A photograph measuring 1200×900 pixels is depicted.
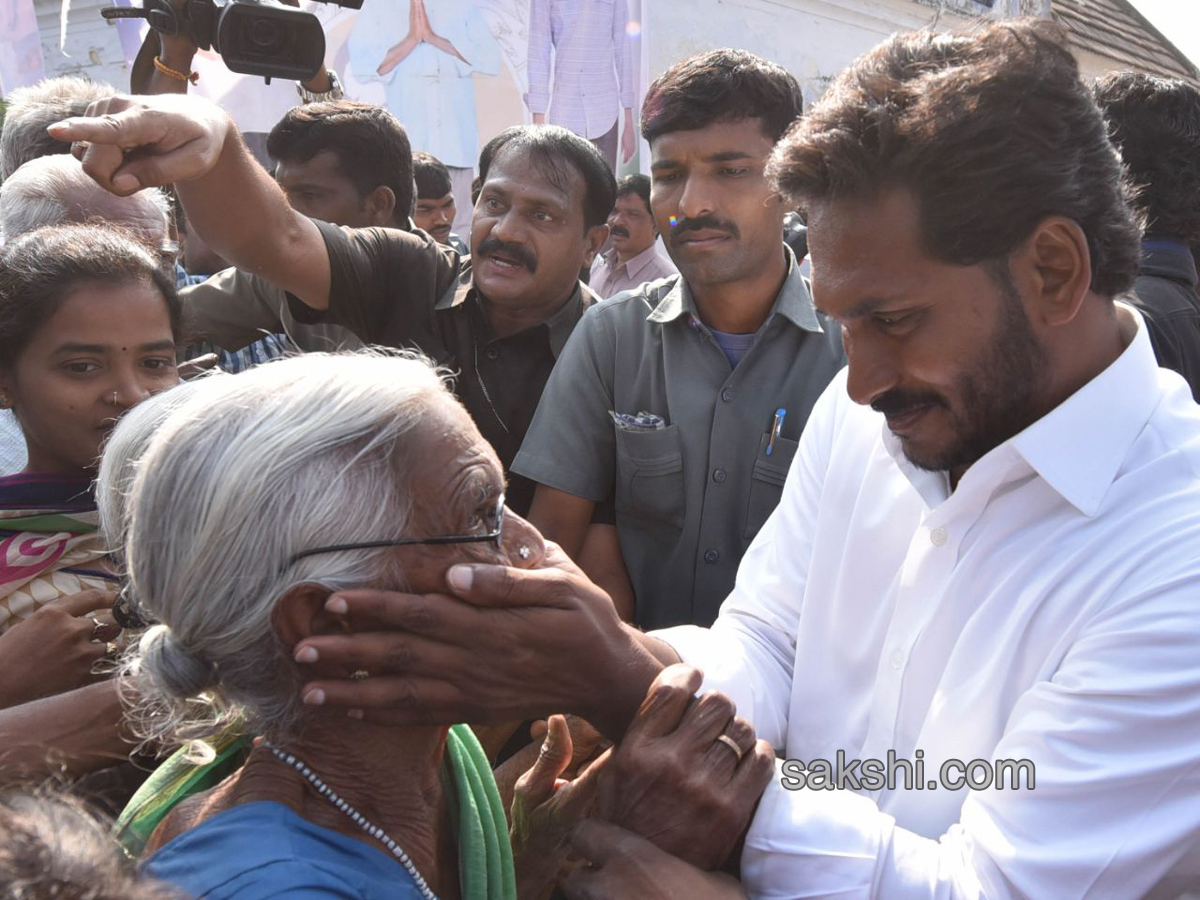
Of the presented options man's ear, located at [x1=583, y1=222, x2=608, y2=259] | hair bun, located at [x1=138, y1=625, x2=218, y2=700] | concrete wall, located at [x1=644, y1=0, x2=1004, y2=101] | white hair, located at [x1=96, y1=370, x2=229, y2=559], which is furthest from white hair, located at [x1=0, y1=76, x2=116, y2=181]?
concrete wall, located at [x1=644, y1=0, x2=1004, y2=101]

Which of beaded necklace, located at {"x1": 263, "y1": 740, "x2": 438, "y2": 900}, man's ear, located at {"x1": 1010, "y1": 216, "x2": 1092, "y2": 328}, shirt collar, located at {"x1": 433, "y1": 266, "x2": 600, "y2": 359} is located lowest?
beaded necklace, located at {"x1": 263, "y1": 740, "x2": 438, "y2": 900}

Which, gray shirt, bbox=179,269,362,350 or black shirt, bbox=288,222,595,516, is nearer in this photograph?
black shirt, bbox=288,222,595,516

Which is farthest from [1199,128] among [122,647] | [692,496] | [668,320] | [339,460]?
[122,647]

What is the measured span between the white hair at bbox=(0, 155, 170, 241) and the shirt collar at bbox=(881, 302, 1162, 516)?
2.62 metres

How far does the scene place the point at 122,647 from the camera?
2.23 m

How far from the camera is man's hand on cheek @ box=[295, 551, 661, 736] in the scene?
67.1 inches

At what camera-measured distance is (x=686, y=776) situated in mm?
1896

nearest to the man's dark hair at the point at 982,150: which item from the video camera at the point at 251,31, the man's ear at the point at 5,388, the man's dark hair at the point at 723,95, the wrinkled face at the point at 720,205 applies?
the wrinkled face at the point at 720,205

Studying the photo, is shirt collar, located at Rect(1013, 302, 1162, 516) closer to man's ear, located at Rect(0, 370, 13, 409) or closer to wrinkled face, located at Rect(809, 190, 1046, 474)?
wrinkled face, located at Rect(809, 190, 1046, 474)

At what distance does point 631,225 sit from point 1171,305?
4.65 metres

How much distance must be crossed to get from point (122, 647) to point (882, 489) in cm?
167

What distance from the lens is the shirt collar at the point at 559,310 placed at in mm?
3877

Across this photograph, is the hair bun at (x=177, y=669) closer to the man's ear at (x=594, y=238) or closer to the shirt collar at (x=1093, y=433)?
the shirt collar at (x=1093, y=433)

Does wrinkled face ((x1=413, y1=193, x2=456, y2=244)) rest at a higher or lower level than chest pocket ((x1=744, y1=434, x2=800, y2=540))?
higher
